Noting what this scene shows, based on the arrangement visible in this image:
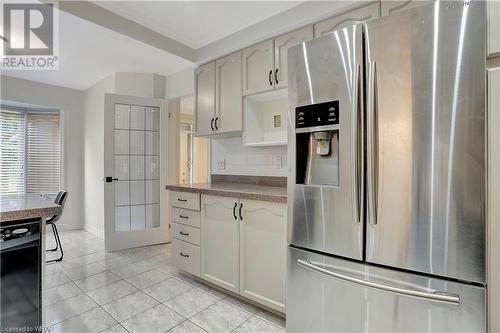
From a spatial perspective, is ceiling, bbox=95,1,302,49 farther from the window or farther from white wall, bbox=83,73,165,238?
the window

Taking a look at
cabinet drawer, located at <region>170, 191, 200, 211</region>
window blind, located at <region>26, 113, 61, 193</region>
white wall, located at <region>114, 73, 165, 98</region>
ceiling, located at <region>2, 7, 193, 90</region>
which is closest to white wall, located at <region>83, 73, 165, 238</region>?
white wall, located at <region>114, 73, 165, 98</region>

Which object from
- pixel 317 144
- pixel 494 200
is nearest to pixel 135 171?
pixel 317 144

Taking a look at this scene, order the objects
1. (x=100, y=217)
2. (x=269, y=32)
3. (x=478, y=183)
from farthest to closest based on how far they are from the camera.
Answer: (x=100, y=217), (x=269, y=32), (x=478, y=183)

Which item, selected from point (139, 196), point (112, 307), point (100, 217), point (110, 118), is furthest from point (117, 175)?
point (112, 307)

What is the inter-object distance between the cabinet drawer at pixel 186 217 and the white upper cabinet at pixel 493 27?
6.83ft

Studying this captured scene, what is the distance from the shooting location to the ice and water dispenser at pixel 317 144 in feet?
4.09

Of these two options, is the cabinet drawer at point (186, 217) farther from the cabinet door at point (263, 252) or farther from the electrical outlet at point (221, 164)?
the electrical outlet at point (221, 164)

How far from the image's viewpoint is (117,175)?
3.42m

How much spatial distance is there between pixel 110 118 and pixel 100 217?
1.64m

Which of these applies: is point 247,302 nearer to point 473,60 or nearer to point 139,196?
point 473,60

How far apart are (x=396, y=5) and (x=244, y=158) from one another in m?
1.81

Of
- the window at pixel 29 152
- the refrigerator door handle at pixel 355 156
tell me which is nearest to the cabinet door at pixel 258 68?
the refrigerator door handle at pixel 355 156
